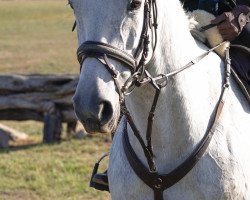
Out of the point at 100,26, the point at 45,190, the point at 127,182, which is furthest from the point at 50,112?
the point at 100,26

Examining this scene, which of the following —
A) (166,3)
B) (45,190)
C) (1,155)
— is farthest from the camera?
(1,155)

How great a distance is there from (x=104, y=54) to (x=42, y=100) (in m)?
7.90

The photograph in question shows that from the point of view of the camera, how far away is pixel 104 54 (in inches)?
107

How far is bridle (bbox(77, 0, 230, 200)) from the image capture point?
275cm

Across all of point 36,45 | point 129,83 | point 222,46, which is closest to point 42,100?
point 222,46

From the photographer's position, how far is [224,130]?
3.49m

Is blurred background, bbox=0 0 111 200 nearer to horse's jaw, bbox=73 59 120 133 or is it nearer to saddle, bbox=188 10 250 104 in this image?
saddle, bbox=188 10 250 104

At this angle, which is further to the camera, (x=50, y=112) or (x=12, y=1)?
(x=12, y=1)

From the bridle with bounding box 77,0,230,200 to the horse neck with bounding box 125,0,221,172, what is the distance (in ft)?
0.13

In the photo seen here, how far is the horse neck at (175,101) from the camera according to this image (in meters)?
3.24

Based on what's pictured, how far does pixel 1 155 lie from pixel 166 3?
6869 mm

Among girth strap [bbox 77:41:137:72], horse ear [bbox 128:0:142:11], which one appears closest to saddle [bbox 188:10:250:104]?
horse ear [bbox 128:0:142:11]

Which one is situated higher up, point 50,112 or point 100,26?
point 100,26

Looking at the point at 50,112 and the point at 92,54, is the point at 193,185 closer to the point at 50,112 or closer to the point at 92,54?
the point at 92,54
